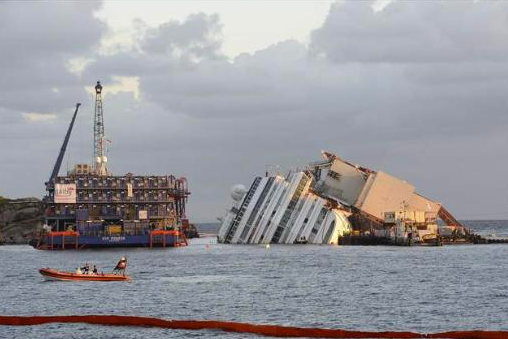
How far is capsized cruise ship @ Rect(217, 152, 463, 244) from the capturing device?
171 meters

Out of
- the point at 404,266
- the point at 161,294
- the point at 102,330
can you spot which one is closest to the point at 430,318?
the point at 102,330

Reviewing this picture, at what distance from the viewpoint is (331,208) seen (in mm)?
169750

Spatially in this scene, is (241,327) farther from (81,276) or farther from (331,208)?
(331,208)

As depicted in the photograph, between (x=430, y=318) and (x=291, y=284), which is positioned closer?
(x=430, y=318)

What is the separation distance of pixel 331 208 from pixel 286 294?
90658 mm

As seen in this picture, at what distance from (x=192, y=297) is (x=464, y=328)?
26425 mm

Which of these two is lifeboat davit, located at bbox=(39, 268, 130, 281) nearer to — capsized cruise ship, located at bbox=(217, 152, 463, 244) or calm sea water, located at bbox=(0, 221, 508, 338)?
calm sea water, located at bbox=(0, 221, 508, 338)

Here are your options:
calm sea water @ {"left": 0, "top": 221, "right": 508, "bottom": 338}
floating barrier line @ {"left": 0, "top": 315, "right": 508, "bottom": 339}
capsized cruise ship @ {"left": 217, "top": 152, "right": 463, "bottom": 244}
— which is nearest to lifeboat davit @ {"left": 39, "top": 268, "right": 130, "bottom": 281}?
calm sea water @ {"left": 0, "top": 221, "right": 508, "bottom": 338}

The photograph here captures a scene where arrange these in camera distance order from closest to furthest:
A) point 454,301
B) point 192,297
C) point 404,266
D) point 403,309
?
point 403,309, point 454,301, point 192,297, point 404,266

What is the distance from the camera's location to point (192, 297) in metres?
78.6

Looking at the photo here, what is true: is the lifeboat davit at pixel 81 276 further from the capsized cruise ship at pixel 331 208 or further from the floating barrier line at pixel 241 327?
the capsized cruise ship at pixel 331 208

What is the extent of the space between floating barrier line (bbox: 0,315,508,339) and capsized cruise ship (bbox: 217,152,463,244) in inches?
4335

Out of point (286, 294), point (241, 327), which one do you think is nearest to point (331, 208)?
point (286, 294)

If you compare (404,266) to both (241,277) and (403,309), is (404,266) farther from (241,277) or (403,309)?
(403,309)
